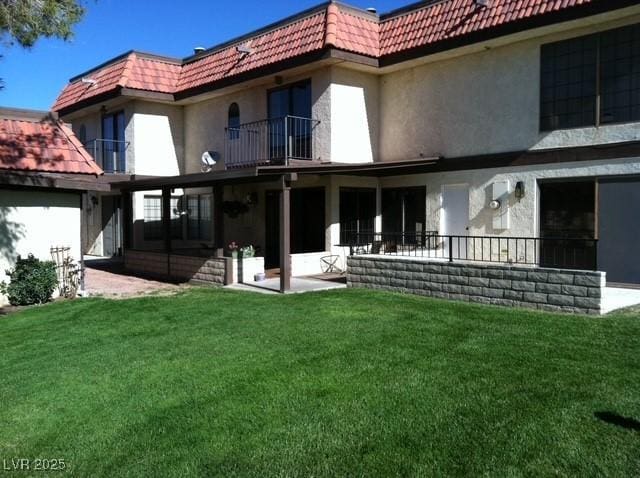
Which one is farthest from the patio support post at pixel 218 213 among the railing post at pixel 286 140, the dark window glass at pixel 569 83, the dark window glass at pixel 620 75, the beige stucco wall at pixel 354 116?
the dark window glass at pixel 620 75

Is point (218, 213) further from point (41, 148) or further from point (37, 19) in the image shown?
point (37, 19)

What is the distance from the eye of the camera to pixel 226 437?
15.3ft

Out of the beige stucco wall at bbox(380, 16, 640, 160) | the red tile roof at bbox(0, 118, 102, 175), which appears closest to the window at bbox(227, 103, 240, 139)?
the beige stucco wall at bbox(380, 16, 640, 160)

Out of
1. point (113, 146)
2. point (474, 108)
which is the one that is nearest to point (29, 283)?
point (113, 146)

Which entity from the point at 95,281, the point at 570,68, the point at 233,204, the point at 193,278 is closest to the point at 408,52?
the point at 570,68

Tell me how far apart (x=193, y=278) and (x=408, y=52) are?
8.53 metres

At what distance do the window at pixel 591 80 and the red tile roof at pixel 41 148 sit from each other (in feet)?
34.9

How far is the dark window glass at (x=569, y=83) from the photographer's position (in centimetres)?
1196

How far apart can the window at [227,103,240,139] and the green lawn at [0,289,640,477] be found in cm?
1098

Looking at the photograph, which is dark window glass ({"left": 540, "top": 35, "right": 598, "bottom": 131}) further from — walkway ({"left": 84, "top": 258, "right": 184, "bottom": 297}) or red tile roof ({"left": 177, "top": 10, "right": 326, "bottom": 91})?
walkway ({"left": 84, "top": 258, "right": 184, "bottom": 297})

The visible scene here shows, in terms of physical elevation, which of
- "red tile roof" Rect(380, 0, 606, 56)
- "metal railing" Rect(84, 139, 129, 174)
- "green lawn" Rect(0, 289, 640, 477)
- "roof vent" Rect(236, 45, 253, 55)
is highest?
"roof vent" Rect(236, 45, 253, 55)

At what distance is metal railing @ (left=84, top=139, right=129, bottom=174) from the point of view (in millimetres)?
21172

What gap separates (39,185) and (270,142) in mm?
7132

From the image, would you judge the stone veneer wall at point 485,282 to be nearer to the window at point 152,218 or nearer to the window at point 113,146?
the window at point 152,218
